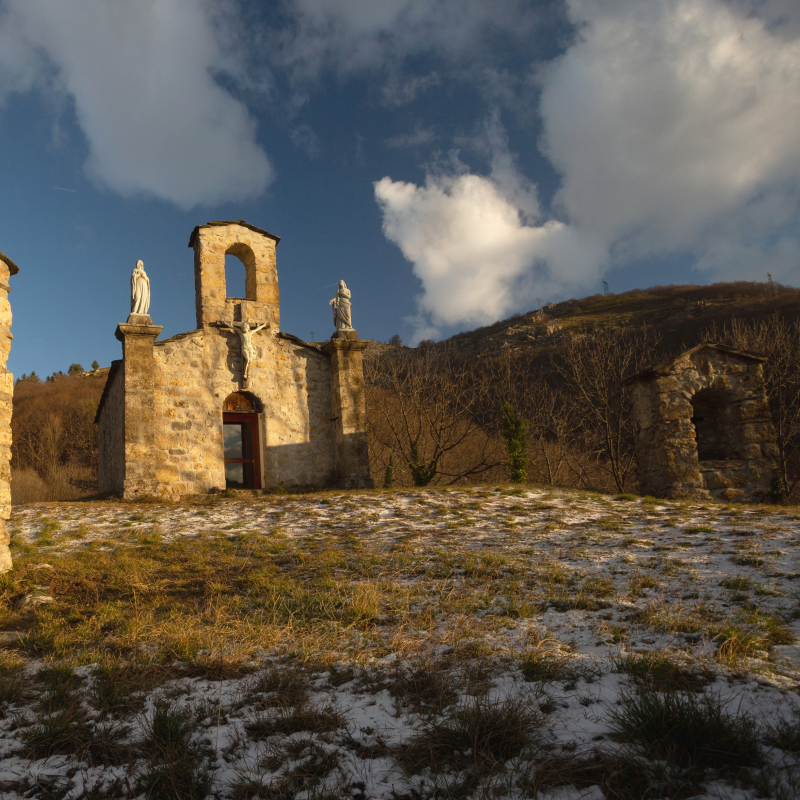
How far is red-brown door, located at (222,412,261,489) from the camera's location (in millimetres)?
14406

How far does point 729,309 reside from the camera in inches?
1544

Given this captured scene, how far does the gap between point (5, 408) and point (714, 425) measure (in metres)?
13.9

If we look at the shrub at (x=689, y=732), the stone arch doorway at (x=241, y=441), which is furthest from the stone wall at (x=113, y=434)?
the shrub at (x=689, y=732)

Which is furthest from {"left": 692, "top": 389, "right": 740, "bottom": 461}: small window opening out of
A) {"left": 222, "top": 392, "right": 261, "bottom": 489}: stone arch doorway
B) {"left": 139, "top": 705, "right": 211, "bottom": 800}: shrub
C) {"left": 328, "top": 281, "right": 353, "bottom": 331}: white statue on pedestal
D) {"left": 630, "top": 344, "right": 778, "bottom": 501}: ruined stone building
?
{"left": 139, "top": 705, "right": 211, "bottom": 800}: shrub

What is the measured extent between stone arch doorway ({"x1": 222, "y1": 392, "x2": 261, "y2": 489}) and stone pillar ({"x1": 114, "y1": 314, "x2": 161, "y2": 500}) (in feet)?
6.07

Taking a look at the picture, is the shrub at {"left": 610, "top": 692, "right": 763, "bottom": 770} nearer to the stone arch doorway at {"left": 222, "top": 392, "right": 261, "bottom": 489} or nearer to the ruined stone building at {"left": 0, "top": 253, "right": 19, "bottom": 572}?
the ruined stone building at {"left": 0, "top": 253, "right": 19, "bottom": 572}

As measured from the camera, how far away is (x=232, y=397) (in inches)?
563

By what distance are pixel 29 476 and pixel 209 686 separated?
33389 mm

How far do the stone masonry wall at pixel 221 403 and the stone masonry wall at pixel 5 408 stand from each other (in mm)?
6348

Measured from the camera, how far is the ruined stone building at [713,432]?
1195cm

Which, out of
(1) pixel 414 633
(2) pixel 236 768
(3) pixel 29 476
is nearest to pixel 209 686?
(2) pixel 236 768

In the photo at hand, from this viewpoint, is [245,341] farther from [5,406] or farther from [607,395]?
[607,395]

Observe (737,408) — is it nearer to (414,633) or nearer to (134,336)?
(414,633)

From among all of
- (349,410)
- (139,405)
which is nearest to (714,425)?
(349,410)
